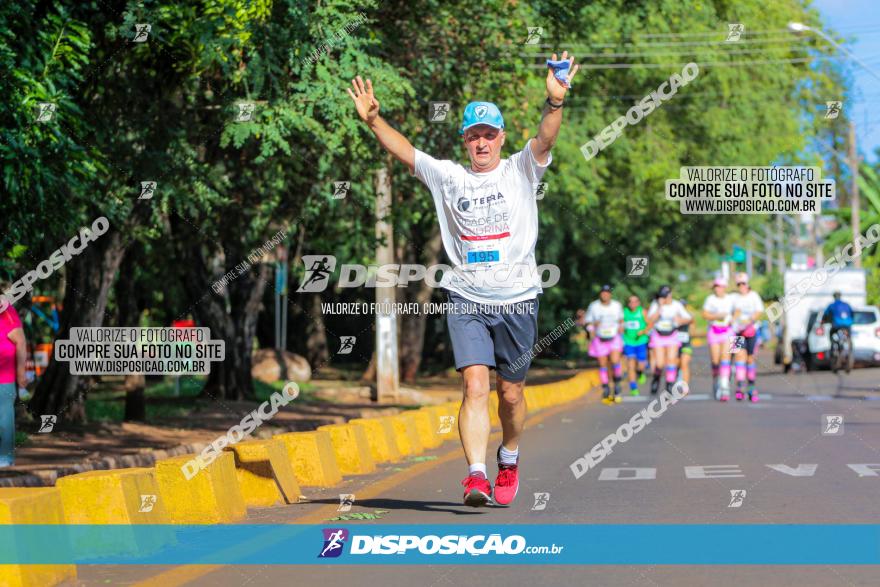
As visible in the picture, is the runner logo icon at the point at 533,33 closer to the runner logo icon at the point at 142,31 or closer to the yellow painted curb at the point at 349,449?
the runner logo icon at the point at 142,31

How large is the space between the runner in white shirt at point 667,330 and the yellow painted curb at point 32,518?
17.8m

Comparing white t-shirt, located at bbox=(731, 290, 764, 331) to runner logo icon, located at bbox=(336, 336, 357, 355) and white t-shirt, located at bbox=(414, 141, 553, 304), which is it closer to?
runner logo icon, located at bbox=(336, 336, 357, 355)

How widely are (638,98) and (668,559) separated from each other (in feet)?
108

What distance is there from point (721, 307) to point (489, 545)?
51.5ft

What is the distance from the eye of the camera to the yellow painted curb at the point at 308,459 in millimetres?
12383

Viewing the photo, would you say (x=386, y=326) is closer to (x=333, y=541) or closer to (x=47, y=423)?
(x=47, y=423)

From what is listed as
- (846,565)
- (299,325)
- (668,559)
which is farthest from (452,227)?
(299,325)

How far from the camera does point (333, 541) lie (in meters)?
8.80

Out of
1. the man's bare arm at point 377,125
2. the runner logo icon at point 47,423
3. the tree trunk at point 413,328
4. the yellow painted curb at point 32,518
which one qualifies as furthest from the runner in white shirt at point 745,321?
the yellow painted curb at point 32,518

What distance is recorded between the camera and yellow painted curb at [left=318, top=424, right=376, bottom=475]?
13492 millimetres

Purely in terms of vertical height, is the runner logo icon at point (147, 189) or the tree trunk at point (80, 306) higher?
the runner logo icon at point (147, 189)

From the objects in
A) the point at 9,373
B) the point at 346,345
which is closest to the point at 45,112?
the point at 9,373

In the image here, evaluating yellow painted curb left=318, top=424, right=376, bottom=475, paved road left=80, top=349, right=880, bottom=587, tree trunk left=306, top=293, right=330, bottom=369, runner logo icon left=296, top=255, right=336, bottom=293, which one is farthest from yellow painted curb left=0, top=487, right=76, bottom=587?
tree trunk left=306, top=293, right=330, bottom=369

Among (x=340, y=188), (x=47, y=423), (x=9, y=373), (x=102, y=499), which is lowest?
(x=47, y=423)
